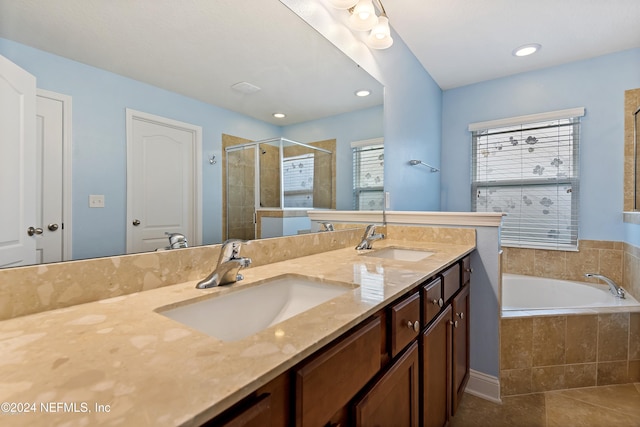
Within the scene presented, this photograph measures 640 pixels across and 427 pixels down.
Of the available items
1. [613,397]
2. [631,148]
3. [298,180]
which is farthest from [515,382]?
[631,148]

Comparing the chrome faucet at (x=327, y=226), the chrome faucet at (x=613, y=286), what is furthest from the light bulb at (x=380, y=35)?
the chrome faucet at (x=613, y=286)

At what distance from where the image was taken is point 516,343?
6.15 ft

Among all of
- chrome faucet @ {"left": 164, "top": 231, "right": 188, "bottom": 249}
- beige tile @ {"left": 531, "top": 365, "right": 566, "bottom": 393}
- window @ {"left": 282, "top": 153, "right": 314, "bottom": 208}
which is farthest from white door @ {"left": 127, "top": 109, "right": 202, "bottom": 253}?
beige tile @ {"left": 531, "top": 365, "right": 566, "bottom": 393}

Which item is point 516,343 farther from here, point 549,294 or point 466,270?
point 549,294

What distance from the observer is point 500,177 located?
298 cm

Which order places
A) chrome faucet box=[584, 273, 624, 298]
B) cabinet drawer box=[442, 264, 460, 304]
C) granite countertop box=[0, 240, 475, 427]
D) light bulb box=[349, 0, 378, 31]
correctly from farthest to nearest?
1. chrome faucet box=[584, 273, 624, 298]
2. light bulb box=[349, 0, 378, 31]
3. cabinet drawer box=[442, 264, 460, 304]
4. granite countertop box=[0, 240, 475, 427]

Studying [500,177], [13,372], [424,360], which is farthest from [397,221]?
[13,372]

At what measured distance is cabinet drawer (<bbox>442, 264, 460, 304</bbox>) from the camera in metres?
1.28

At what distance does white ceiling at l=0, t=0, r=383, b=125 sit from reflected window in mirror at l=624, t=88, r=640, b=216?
2.46 metres

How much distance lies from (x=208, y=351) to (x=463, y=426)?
5.49 feet

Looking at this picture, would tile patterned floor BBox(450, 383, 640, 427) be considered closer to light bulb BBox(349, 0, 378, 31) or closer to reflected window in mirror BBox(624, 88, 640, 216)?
reflected window in mirror BBox(624, 88, 640, 216)

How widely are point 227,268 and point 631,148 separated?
3.22m

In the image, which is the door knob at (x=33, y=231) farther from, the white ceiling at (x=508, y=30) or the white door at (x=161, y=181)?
the white ceiling at (x=508, y=30)

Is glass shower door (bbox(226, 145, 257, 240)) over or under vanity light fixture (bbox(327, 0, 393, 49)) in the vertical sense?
under
